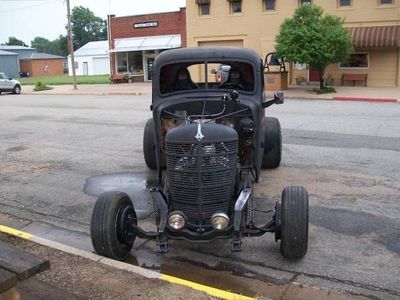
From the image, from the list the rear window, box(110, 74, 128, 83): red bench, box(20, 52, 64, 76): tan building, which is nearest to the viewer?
the rear window

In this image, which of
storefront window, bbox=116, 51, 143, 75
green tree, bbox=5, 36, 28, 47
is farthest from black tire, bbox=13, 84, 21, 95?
green tree, bbox=5, 36, 28, 47

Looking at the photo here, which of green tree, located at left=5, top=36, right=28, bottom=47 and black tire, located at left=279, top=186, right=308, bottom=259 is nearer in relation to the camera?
black tire, located at left=279, top=186, right=308, bottom=259

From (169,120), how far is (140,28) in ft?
110

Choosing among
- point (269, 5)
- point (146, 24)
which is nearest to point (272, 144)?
point (269, 5)

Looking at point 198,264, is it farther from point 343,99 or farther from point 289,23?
point 289,23

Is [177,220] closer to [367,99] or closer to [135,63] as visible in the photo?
[367,99]

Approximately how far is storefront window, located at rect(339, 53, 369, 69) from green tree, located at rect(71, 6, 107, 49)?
320 feet

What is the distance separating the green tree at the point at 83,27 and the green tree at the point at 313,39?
330 ft

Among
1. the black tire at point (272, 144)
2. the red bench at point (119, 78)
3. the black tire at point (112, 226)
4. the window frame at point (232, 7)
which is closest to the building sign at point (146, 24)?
the red bench at point (119, 78)

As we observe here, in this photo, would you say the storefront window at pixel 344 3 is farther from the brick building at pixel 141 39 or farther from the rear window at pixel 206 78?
the rear window at pixel 206 78

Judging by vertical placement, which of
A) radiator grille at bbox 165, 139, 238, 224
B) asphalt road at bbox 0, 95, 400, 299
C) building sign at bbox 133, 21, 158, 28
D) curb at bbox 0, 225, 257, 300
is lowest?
asphalt road at bbox 0, 95, 400, 299

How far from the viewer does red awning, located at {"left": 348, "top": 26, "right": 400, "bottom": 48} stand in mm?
26297

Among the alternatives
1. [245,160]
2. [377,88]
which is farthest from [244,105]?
[377,88]

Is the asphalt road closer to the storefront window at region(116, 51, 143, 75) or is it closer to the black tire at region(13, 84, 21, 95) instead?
the black tire at region(13, 84, 21, 95)
